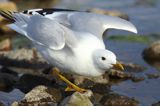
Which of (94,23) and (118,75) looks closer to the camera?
(94,23)

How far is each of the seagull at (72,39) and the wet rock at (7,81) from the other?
626 millimetres

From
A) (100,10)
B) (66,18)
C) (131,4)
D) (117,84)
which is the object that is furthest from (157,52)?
(131,4)

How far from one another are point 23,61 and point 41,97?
1.66 meters

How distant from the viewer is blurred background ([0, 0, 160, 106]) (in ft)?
23.4

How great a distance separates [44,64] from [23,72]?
0.33m

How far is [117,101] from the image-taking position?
653 centimetres

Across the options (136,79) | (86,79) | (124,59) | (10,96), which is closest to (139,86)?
(136,79)

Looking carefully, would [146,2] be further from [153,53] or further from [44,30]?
[44,30]

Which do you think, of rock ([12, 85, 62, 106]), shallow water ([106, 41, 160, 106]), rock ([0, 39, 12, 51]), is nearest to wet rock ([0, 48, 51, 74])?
rock ([0, 39, 12, 51])

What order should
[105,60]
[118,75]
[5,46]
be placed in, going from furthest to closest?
[5,46] → [118,75] → [105,60]

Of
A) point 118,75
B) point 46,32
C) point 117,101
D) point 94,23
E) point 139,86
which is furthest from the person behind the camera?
point 118,75

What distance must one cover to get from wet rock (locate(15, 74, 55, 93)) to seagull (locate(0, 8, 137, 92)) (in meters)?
0.33

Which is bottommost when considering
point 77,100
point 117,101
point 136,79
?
point 136,79

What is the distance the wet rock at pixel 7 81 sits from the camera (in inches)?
286
